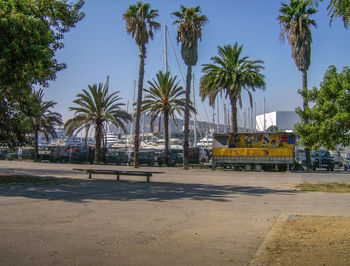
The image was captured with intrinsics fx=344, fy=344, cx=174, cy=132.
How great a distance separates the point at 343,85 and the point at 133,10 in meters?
22.0

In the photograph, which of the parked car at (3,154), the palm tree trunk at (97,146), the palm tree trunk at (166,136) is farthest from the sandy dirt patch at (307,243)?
the parked car at (3,154)

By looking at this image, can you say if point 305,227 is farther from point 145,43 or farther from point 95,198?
point 145,43

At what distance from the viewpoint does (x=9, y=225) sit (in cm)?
688

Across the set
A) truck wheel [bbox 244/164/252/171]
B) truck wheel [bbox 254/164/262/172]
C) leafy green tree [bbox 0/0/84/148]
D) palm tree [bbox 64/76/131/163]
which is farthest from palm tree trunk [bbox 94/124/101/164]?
leafy green tree [bbox 0/0/84/148]

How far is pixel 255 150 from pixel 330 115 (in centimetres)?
1417

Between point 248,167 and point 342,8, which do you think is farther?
point 248,167

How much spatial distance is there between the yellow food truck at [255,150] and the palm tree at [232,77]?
101 inches

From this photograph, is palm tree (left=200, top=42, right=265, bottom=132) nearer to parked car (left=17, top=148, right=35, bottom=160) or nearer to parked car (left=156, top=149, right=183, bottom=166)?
parked car (left=156, top=149, right=183, bottom=166)

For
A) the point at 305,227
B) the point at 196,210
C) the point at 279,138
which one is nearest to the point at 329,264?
the point at 305,227

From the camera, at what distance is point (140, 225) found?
732 cm

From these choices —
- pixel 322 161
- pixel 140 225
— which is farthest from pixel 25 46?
pixel 322 161

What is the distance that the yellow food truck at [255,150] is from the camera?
2967cm

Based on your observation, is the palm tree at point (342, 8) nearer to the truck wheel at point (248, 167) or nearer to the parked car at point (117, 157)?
the truck wheel at point (248, 167)

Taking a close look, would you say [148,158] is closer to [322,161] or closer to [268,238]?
[322,161]
